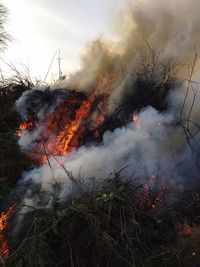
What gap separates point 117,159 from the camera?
324 inches

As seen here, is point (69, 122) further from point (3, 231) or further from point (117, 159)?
point (3, 231)

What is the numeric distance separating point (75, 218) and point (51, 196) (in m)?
1.08

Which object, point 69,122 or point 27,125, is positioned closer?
point 69,122

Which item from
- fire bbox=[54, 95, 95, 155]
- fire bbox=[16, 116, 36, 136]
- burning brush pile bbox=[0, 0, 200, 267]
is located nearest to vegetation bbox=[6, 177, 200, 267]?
burning brush pile bbox=[0, 0, 200, 267]

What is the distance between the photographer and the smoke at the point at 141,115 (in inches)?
319

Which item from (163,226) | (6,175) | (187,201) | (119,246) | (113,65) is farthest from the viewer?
(113,65)

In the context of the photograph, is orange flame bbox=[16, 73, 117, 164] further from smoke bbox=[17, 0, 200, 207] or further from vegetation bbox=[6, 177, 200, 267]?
vegetation bbox=[6, 177, 200, 267]

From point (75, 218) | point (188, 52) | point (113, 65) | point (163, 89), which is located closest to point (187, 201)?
point (75, 218)

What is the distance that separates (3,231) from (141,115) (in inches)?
173

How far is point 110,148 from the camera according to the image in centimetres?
859

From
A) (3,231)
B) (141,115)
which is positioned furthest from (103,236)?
(141,115)

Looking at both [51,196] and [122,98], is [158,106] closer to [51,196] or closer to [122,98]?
[122,98]

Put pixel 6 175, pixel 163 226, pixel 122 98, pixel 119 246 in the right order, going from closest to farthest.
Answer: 1. pixel 119 246
2. pixel 163 226
3. pixel 6 175
4. pixel 122 98

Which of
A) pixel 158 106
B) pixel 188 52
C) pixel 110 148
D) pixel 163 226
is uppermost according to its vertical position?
pixel 188 52
